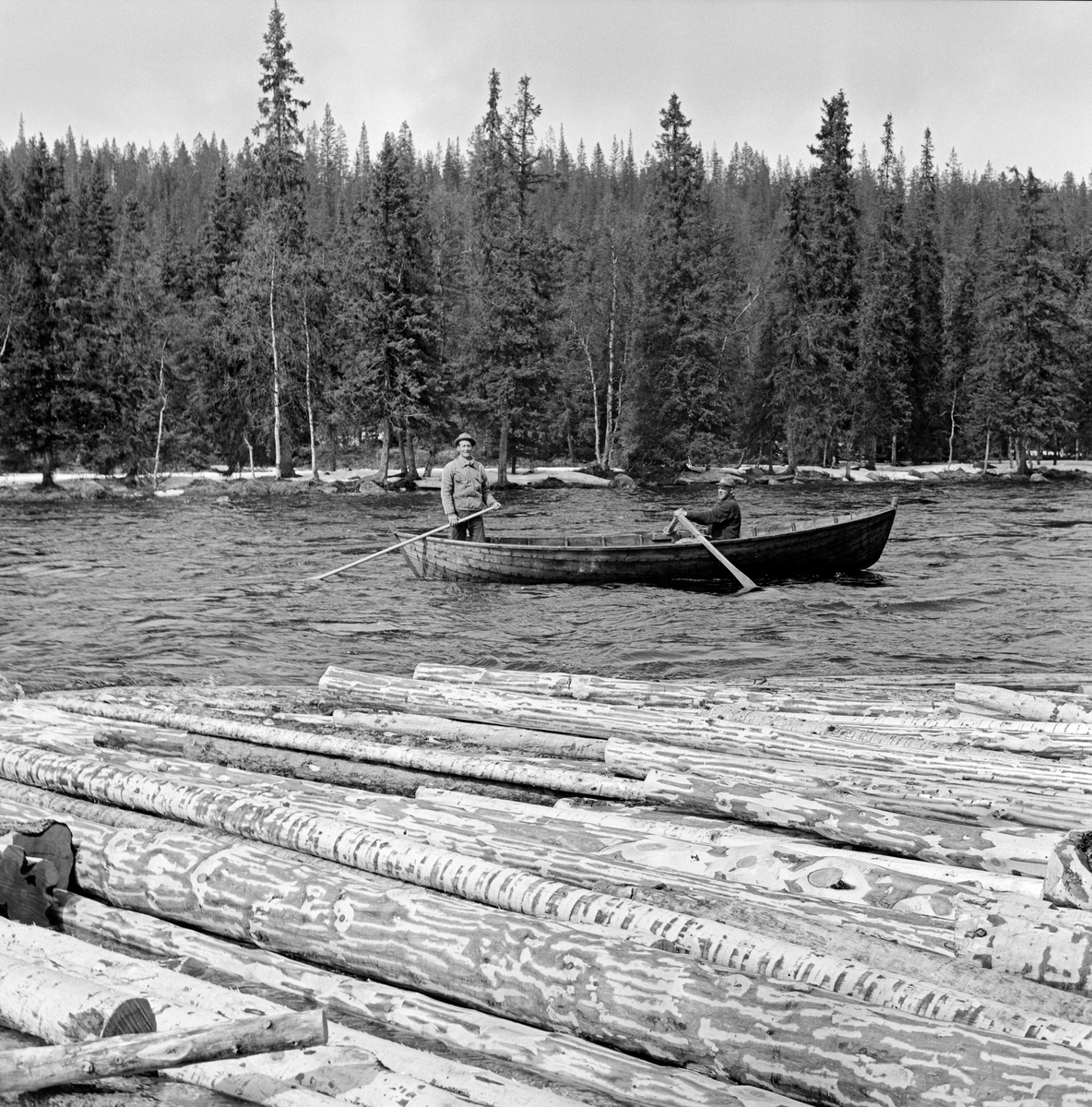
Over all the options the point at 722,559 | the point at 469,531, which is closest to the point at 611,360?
the point at 469,531

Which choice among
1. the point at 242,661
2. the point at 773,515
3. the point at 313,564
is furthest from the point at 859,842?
Result: the point at 773,515

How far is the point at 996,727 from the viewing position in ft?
16.3

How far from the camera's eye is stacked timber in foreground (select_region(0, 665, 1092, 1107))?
2.31 meters

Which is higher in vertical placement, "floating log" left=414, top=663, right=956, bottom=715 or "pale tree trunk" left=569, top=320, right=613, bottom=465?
"pale tree trunk" left=569, top=320, right=613, bottom=465

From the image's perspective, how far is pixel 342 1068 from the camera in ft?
7.58

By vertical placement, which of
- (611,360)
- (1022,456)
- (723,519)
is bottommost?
(723,519)

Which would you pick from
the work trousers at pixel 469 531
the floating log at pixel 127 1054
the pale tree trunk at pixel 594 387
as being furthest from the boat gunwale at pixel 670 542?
the pale tree trunk at pixel 594 387

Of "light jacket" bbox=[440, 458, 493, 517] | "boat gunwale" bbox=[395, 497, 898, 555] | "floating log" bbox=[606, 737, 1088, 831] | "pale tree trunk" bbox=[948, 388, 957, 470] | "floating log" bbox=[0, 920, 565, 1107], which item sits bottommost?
"floating log" bbox=[0, 920, 565, 1107]

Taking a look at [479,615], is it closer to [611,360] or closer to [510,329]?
[510,329]

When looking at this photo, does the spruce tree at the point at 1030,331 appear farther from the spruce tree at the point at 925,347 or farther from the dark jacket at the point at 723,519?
the dark jacket at the point at 723,519

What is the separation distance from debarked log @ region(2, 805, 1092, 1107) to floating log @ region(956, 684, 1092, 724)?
3265 millimetres

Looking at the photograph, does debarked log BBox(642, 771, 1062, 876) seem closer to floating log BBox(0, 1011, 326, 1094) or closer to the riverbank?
floating log BBox(0, 1011, 326, 1094)

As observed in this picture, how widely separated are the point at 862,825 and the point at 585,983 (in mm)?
1322

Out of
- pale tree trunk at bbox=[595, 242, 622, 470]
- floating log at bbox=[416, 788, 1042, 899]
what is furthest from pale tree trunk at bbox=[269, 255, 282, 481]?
floating log at bbox=[416, 788, 1042, 899]
